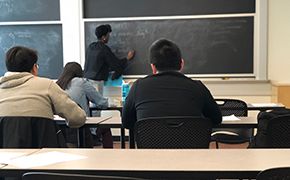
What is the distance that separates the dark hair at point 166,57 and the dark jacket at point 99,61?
2.68 meters

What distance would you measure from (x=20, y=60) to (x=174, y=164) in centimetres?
151

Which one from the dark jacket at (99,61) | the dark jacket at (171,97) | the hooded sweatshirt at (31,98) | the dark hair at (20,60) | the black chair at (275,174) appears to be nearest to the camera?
the black chair at (275,174)

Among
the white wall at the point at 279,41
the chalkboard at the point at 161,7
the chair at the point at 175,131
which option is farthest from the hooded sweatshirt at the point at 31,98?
the white wall at the point at 279,41

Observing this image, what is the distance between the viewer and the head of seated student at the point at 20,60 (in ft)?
8.92

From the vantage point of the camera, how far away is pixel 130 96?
2.58 m

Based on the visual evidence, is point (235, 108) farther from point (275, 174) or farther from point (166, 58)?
point (275, 174)

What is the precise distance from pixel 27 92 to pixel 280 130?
1.56 metres

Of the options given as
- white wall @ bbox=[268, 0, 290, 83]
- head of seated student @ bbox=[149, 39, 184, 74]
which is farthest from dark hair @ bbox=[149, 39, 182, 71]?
white wall @ bbox=[268, 0, 290, 83]

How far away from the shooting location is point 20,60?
8.91 feet

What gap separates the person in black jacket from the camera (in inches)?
95.7

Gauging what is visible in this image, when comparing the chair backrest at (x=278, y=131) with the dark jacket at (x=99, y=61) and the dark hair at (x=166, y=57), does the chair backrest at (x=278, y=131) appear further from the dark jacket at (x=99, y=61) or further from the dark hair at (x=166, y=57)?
the dark jacket at (x=99, y=61)

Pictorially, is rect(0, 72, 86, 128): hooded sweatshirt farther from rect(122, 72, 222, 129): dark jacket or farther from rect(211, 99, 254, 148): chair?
rect(211, 99, 254, 148): chair

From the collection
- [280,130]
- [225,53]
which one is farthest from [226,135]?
[225,53]

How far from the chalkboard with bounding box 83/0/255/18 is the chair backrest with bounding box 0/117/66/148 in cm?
327
